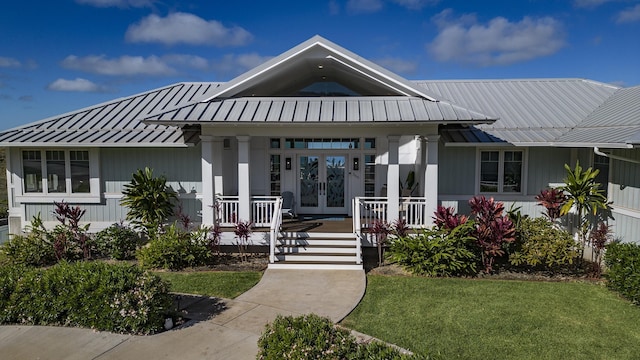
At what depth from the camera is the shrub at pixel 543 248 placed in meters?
10.3

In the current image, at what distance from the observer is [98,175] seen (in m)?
12.9

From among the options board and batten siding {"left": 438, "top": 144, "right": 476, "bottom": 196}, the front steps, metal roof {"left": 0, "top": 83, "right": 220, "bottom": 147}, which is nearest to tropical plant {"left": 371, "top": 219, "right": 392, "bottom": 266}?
the front steps

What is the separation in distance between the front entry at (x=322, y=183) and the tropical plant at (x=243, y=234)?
3.30 metres

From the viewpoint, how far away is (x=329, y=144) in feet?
47.1

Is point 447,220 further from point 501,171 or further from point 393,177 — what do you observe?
point 501,171

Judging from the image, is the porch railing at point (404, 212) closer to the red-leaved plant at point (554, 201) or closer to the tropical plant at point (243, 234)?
the tropical plant at point (243, 234)

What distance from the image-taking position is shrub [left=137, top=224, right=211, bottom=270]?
10.7 m

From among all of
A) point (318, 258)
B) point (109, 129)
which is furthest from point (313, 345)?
point (109, 129)

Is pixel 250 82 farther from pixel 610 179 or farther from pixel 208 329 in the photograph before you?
pixel 610 179

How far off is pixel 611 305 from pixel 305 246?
22.6 feet

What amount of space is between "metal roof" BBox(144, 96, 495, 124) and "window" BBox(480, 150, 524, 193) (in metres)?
2.82

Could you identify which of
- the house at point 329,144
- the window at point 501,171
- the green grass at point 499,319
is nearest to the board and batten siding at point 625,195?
the house at point 329,144

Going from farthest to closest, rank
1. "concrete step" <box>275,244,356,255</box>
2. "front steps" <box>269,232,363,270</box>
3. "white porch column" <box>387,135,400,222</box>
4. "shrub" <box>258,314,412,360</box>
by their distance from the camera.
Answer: "white porch column" <box>387,135,400,222</box> → "concrete step" <box>275,244,356,255</box> → "front steps" <box>269,232,363,270</box> → "shrub" <box>258,314,412,360</box>

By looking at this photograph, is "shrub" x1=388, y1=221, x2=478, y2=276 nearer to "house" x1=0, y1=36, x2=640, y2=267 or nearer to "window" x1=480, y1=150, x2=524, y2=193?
"house" x1=0, y1=36, x2=640, y2=267
